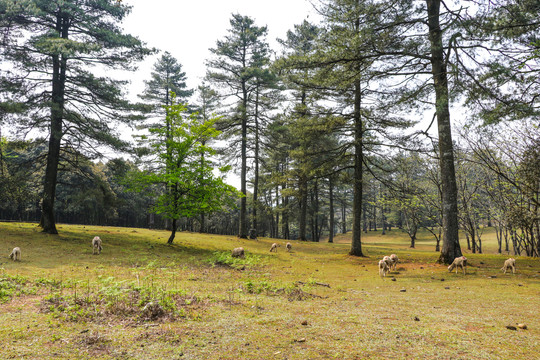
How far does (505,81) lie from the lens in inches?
337

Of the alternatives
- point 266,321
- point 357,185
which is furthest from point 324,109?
point 266,321

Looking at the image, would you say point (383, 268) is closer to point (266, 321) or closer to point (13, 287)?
point (266, 321)

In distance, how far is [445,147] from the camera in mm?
9977

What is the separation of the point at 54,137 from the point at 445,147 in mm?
17454

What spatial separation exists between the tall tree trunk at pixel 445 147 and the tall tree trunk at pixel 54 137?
54.9ft

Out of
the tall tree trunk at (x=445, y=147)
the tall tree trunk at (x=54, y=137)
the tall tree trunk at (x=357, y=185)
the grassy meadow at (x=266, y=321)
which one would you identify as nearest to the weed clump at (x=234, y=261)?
the grassy meadow at (x=266, y=321)

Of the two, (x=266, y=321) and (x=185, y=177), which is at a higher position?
(x=185, y=177)

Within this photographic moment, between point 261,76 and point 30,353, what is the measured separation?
20.8 m

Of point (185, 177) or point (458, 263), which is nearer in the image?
point (458, 263)

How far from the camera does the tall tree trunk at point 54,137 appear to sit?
14.0 metres

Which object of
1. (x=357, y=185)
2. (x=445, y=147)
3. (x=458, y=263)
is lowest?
(x=458, y=263)

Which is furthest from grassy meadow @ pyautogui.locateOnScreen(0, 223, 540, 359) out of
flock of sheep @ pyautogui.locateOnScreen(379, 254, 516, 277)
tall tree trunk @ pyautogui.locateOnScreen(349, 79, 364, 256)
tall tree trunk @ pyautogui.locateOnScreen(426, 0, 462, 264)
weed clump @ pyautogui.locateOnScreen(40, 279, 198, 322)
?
tall tree trunk @ pyautogui.locateOnScreen(349, 79, 364, 256)

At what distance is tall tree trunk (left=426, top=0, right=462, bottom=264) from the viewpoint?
9.52 meters

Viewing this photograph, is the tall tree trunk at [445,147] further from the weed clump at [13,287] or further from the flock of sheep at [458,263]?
the weed clump at [13,287]
